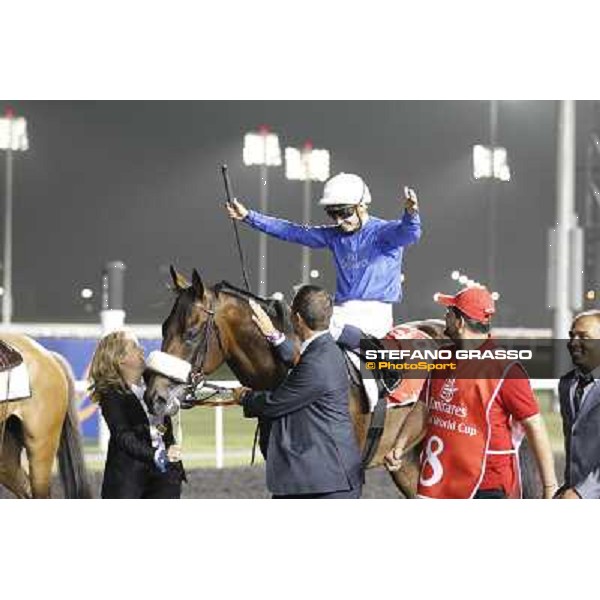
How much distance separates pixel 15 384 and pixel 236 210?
1305mm

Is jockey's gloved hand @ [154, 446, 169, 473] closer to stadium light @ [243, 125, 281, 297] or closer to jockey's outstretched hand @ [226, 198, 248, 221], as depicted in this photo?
stadium light @ [243, 125, 281, 297]

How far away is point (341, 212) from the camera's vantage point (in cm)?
558

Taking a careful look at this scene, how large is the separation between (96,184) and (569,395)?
7.24ft

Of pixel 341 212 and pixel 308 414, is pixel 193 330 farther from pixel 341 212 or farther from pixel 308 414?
pixel 341 212

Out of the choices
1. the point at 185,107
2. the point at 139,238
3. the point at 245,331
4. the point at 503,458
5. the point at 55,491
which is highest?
the point at 185,107

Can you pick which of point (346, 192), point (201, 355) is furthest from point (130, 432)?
point (346, 192)

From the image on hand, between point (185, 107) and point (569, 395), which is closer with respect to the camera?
point (569, 395)

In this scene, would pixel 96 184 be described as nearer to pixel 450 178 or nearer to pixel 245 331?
pixel 245 331

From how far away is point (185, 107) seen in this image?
598 centimetres

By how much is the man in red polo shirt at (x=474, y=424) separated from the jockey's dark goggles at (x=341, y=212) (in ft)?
1.79

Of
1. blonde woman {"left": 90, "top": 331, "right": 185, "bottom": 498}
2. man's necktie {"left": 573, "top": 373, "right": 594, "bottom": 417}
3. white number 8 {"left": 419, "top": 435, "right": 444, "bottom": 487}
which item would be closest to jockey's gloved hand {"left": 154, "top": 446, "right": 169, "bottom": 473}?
blonde woman {"left": 90, "top": 331, "right": 185, "bottom": 498}

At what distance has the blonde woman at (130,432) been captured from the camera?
17.2 ft

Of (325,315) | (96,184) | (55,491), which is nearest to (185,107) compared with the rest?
(96,184)

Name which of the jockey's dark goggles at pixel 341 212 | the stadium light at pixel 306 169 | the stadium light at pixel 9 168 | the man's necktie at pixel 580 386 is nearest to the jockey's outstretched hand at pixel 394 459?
the man's necktie at pixel 580 386
